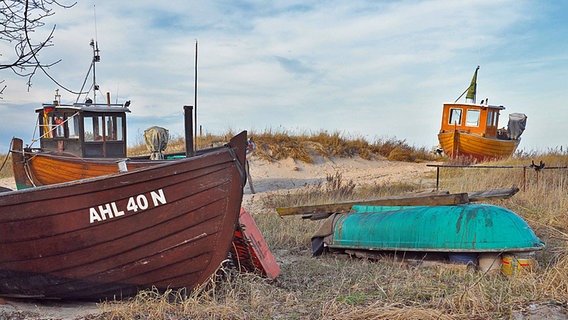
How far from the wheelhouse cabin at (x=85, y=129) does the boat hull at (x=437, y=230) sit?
8.02 metres

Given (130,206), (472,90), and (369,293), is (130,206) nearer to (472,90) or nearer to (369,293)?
(369,293)

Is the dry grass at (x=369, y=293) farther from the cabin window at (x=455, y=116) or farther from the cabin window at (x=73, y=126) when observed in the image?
the cabin window at (x=455, y=116)

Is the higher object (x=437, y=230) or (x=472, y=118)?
(x=472, y=118)

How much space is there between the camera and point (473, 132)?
21.2 metres

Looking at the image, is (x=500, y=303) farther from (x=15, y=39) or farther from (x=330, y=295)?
(x=15, y=39)

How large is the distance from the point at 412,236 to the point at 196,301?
272 cm

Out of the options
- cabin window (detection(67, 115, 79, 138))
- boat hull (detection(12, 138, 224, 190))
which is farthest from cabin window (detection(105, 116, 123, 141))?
boat hull (detection(12, 138, 224, 190))

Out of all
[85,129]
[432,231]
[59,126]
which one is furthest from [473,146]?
[432,231]

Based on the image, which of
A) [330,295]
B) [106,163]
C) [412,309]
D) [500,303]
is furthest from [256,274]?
[106,163]

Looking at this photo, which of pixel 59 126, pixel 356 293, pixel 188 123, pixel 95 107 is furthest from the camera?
pixel 59 126

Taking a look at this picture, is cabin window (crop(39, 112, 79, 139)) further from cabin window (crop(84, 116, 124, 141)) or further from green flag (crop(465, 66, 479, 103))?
green flag (crop(465, 66, 479, 103))

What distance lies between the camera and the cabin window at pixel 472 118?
21.3m

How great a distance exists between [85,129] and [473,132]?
14.6 meters

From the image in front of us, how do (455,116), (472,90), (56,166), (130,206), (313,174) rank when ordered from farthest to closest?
(455,116)
(472,90)
(313,174)
(56,166)
(130,206)
